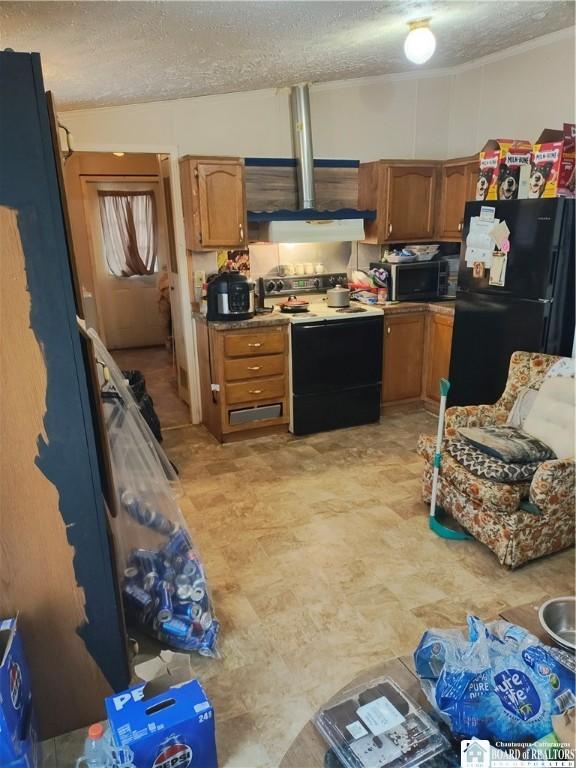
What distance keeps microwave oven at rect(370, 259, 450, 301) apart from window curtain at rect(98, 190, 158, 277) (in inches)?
141

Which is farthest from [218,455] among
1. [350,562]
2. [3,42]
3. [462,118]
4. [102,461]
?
[462,118]

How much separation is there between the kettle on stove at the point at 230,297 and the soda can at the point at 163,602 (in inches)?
83.8

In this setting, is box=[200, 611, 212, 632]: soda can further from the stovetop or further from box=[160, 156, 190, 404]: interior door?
box=[160, 156, 190, 404]: interior door

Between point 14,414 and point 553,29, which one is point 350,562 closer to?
point 14,414

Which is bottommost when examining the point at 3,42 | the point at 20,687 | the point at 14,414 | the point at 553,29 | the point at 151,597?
the point at 151,597

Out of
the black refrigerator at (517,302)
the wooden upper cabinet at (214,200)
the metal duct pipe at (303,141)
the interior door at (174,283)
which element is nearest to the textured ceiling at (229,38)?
the metal duct pipe at (303,141)

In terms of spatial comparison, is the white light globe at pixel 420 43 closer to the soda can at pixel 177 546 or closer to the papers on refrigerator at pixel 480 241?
the papers on refrigerator at pixel 480 241

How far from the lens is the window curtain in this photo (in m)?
6.69

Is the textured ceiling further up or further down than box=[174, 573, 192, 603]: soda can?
further up

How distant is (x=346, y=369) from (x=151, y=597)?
245 cm

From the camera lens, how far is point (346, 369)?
414 cm

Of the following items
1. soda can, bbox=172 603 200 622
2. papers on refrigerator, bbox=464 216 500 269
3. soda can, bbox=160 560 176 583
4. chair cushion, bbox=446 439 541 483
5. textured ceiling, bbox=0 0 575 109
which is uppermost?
textured ceiling, bbox=0 0 575 109

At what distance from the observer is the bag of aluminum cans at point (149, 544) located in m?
2.11

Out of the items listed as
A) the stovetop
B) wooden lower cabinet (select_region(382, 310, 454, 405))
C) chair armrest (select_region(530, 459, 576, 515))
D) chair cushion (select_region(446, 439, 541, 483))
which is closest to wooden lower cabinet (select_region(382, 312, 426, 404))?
wooden lower cabinet (select_region(382, 310, 454, 405))
